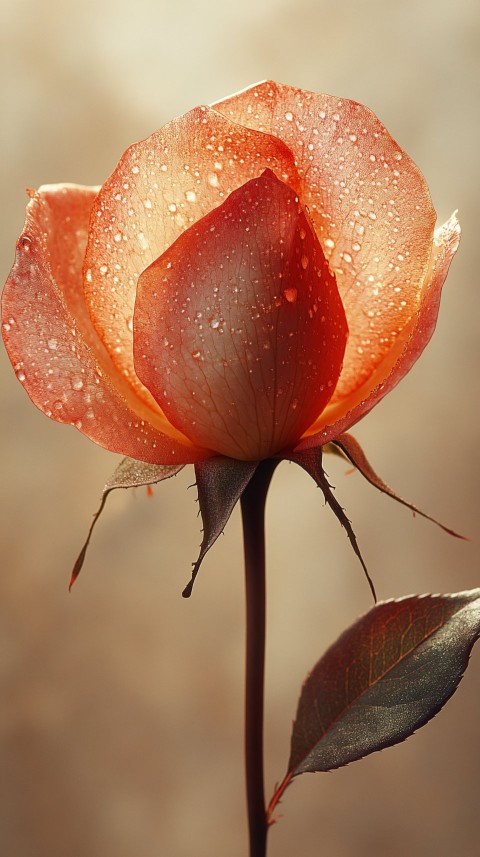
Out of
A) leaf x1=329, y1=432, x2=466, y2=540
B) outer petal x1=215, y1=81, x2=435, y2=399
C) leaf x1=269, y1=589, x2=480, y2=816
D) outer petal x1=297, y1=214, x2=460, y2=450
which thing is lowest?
leaf x1=269, y1=589, x2=480, y2=816

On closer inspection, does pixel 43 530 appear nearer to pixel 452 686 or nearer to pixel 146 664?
pixel 146 664

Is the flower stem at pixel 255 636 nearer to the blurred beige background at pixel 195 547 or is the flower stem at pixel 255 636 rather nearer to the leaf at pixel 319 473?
the leaf at pixel 319 473

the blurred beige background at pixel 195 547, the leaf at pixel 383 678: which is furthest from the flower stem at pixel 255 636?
the blurred beige background at pixel 195 547

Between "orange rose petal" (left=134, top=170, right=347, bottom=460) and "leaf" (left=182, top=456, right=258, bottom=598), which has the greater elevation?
"orange rose petal" (left=134, top=170, right=347, bottom=460)

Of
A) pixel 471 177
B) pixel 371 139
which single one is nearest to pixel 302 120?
pixel 371 139

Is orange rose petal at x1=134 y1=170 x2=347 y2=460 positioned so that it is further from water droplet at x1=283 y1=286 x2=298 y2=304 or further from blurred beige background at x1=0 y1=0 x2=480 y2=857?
blurred beige background at x1=0 y1=0 x2=480 y2=857

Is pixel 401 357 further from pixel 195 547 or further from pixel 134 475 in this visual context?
pixel 195 547

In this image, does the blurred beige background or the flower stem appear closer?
the flower stem

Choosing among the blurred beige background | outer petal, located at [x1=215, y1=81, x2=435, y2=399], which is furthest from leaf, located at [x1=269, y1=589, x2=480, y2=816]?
the blurred beige background
